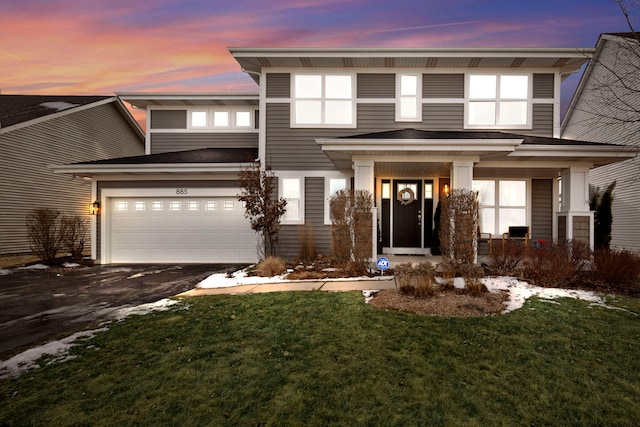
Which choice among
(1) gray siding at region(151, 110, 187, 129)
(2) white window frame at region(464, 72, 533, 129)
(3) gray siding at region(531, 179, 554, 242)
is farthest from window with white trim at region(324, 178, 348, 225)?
(1) gray siding at region(151, 110, 187, 129)

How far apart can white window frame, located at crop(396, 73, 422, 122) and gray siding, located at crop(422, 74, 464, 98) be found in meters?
0.16

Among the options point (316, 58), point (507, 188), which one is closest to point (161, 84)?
point (316, 58)

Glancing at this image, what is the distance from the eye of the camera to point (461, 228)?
6922 millimetres

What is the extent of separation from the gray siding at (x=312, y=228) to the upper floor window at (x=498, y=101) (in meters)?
5.27

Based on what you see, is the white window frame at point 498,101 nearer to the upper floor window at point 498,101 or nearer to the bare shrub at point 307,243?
the upper floor window at point 498,101

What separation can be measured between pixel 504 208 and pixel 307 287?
7.41 meters

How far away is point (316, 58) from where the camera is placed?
10094mm

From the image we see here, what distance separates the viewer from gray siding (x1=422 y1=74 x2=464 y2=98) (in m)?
10.6

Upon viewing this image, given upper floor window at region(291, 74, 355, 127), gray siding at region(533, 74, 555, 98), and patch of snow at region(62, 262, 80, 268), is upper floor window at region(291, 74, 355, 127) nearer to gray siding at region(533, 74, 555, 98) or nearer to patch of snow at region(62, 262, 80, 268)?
gray siding at region(533, 74, 555, 98)

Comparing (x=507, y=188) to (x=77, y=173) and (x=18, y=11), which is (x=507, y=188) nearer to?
(x=77, y=173)

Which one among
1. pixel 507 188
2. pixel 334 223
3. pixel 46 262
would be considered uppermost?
pixel 507 188

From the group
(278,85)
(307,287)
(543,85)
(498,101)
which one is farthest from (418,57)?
(307,287)

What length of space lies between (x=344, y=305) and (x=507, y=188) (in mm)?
8007

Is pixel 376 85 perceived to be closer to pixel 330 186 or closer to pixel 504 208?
pixel 330 186
